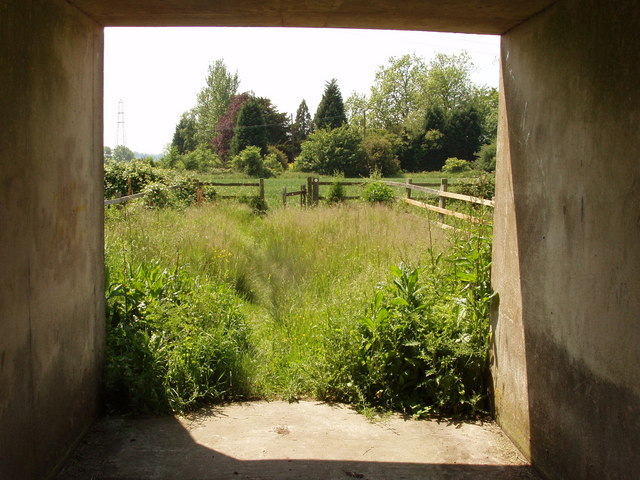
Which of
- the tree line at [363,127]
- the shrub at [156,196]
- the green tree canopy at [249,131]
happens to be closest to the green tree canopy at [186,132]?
the tree line at [363,127]

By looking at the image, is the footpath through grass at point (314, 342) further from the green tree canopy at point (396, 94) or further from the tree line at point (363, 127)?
the green tree canopy at point (396, 94)

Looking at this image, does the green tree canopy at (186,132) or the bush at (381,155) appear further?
the green tree canopy at (186,132)

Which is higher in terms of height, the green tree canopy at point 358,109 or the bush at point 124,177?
the green tree canopy at point 358,109

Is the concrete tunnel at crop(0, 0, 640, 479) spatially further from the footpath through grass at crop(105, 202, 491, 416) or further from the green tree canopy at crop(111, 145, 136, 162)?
the green tree canopy at crop(111, 145, 136, 162)

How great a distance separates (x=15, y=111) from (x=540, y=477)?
386 cm

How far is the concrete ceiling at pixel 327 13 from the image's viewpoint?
12.6 ft

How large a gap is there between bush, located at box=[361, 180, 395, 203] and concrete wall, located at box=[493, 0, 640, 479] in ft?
39.3

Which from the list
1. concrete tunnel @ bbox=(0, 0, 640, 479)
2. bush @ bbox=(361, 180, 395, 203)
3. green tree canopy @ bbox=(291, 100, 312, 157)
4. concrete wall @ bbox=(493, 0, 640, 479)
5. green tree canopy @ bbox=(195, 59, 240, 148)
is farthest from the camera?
green tree canopy @ bbox=(195, 59, 240, 148)

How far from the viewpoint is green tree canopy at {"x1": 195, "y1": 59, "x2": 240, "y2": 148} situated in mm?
77562

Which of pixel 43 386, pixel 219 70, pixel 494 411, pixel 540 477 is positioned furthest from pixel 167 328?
pixel 219 70

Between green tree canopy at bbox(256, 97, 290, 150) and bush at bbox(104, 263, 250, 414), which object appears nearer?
bush at bbox(104, 263, 250, 414)

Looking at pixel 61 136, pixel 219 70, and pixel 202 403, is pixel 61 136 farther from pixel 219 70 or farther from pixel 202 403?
pixel 219 70

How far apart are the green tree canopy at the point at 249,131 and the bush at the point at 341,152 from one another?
12641 mm

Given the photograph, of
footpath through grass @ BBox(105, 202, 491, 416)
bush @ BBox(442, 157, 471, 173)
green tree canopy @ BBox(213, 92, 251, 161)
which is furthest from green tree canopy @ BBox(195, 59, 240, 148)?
footpath through grass @ BBox(105, 202, 491, 416)
